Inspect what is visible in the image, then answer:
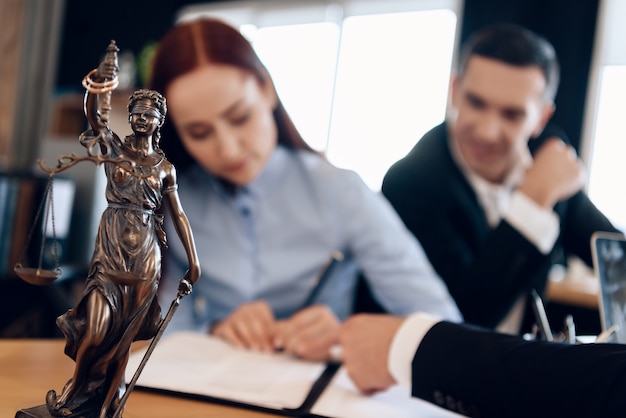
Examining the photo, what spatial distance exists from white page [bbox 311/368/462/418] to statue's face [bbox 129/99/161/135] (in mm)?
375

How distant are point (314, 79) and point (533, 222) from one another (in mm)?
3184

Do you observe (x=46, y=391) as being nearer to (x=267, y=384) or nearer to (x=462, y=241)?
(x=267, y=384)

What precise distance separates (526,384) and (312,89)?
3.88 metres

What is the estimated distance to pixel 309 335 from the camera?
0.94m

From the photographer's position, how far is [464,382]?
2.10ft

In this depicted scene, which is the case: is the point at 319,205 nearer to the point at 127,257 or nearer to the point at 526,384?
the point at 526,384

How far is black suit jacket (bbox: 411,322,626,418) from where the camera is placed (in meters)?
0.55

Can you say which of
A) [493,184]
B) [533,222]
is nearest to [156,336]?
[533,222]

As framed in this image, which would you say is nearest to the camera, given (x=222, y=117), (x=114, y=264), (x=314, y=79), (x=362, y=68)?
(x=114, y=264)

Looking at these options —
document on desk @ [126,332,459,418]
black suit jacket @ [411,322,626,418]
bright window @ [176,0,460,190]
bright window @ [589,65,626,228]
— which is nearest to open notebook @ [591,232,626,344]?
black suit jacket @ [411,322,626,418]

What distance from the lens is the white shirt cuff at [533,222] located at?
1.31m

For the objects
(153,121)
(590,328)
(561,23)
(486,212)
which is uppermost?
(561,23)

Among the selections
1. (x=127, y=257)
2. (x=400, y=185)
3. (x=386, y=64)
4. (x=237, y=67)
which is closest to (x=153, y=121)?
(x=127, y=257)

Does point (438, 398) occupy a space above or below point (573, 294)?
above
